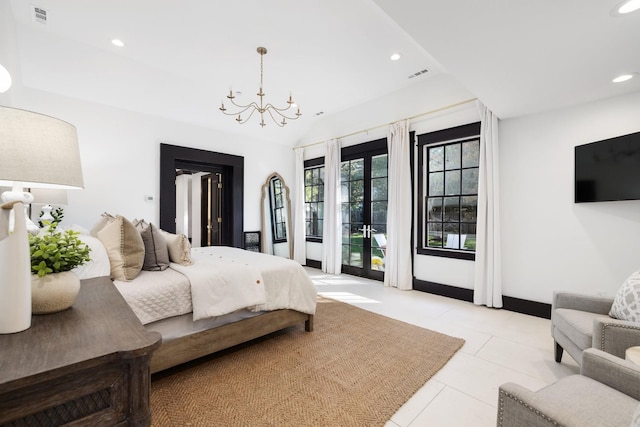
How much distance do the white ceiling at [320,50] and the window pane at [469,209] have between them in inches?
44.8

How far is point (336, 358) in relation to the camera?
7.62 feet

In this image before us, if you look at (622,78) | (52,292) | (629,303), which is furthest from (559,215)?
(52,292)

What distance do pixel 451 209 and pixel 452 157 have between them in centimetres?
76

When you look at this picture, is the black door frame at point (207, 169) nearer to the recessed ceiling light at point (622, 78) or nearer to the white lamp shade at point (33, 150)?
the white lamp shade at point (33, 150)

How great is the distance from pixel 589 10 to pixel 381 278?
4.01 meters

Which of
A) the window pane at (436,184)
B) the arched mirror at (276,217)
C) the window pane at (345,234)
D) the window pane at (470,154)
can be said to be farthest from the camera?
the arched mirror at (276,217)

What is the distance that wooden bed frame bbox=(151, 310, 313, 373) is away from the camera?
1930 millimetres

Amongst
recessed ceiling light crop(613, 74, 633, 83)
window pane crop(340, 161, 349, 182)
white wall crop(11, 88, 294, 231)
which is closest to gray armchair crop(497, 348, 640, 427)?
recessed ceiling light crop(613, 74, 633, 83)

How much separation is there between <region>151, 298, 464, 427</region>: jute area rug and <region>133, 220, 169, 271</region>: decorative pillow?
804 mm

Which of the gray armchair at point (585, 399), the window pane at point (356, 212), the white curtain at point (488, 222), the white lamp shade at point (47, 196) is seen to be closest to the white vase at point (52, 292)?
the gray armchair at point (585, 399)

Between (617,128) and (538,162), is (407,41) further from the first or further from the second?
(617,128)

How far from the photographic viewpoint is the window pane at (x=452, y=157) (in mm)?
4035

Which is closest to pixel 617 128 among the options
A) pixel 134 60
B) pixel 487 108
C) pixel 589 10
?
pixel 487 108

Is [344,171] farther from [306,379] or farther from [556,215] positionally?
[306,379]
